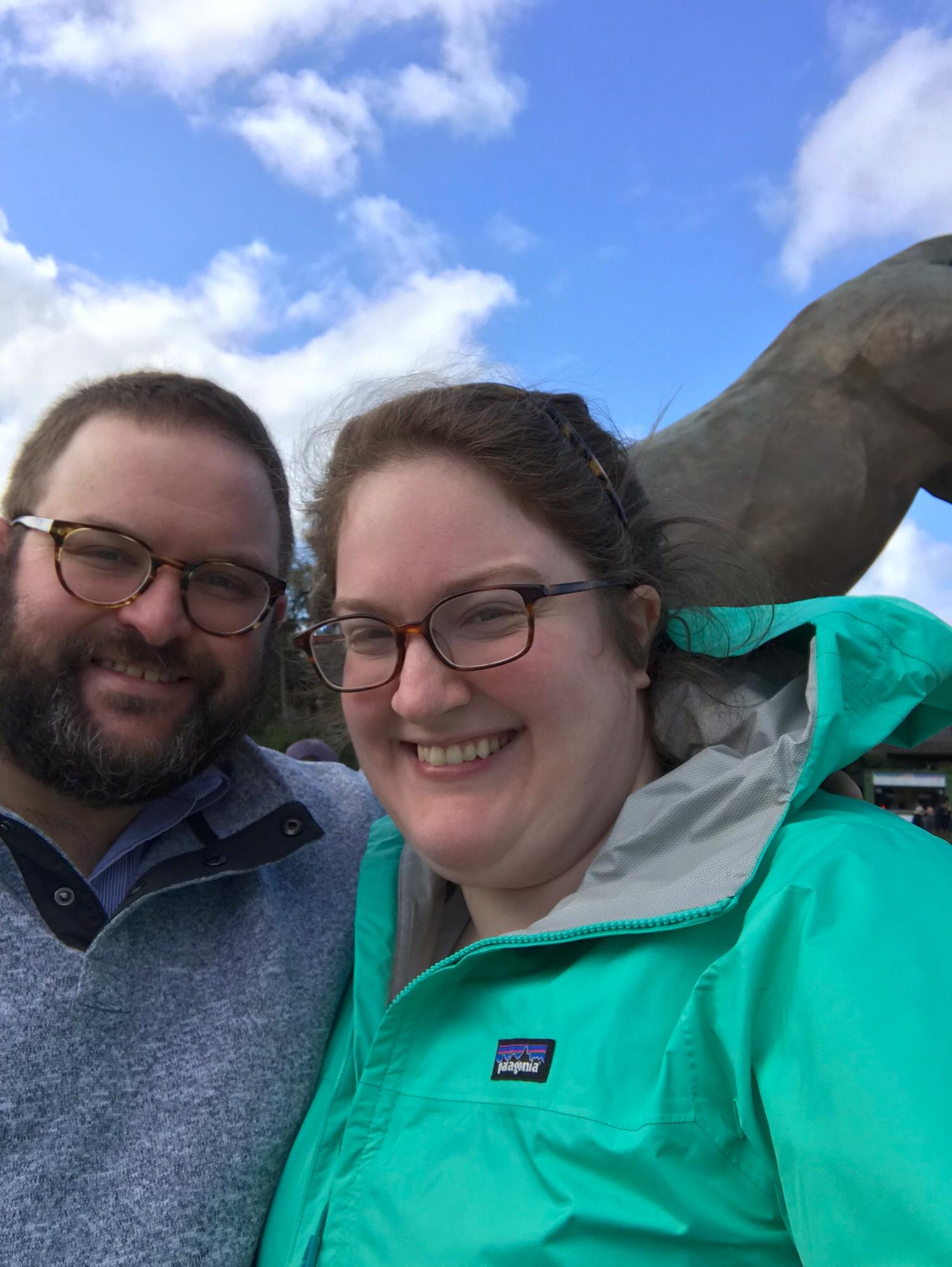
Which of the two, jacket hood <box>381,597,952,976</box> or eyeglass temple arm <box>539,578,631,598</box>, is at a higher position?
eyeglass temple arm <box>539,578,631,598</box>

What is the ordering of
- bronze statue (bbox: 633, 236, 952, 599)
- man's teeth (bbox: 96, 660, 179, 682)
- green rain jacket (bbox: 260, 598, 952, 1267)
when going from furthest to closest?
bronze statue (bbox: 633, 236, 952, 599)
man's teeth (bbox: 96, 660, 179, 682)
green rain jacket (bbox: 260, 598, 952, 1267)

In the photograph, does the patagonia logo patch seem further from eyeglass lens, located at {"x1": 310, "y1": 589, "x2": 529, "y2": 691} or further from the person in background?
the person in background

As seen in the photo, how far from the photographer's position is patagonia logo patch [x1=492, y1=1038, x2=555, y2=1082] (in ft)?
3.68

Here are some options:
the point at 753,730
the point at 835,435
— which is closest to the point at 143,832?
the point at 753,730

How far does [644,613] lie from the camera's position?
1.53 metres

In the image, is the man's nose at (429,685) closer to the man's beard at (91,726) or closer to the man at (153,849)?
the man at (153,849)

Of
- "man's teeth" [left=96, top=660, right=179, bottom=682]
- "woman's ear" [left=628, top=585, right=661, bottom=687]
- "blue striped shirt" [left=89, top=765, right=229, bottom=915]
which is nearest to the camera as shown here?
"woman's ear" [left=628, top=585, right=661, bottom=687]

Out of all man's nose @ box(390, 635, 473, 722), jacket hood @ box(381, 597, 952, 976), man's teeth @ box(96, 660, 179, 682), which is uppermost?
man's teeth @ box(96, 660, 179, 682)

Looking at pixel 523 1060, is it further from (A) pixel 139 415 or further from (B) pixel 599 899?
(A) pixel 139 415

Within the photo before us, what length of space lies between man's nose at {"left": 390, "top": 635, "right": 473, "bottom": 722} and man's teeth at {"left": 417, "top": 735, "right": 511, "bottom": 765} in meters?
0.06

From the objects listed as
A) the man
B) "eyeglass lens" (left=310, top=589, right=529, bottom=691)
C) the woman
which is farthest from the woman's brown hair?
the man

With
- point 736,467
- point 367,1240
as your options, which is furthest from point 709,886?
point 736,467

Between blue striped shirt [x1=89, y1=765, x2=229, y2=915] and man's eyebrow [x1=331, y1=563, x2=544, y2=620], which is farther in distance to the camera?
blue striped shirt [x1=89, y1=765, x2=229, y2=915]

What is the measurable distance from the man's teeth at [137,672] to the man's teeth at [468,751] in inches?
27.2
